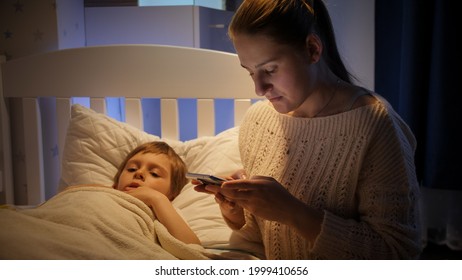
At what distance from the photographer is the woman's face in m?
0.70

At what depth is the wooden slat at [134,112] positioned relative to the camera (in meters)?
1.21

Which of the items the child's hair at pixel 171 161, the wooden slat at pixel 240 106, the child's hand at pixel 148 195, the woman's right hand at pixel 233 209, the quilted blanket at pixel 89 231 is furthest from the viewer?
the wooden slat at pixel 240 106

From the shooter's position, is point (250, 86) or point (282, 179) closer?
point (282, 179)

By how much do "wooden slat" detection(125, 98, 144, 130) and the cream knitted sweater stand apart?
50 cm

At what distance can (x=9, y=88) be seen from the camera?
1203 millimetres

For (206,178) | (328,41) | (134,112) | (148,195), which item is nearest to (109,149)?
(134,112)

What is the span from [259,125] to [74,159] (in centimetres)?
50

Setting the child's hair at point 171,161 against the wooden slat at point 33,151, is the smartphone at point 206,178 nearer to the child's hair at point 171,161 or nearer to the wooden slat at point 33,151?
the child's hair at point 171,161

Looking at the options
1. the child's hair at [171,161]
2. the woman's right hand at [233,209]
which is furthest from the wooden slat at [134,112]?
the woman's right hand at [233,209]

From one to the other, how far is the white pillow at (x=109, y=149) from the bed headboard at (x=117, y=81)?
7 cm

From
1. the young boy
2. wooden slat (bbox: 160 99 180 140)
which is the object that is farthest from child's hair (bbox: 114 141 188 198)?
wooden slat (bbox: 160 99 180 140)
